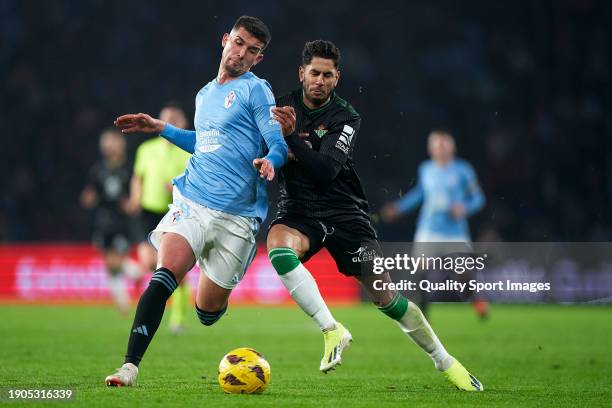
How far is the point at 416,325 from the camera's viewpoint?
6324 mm

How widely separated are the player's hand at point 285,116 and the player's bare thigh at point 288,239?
636 millimetres

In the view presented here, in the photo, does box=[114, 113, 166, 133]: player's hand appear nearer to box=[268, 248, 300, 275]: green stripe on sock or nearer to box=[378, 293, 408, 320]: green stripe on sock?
box=[268, 248, 300, 275]: green stripe on sock

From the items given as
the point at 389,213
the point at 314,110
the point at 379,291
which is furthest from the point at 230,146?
the point at 389,213

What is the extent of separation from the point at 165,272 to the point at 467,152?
13.8m

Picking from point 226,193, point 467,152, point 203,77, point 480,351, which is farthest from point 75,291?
point 226,193

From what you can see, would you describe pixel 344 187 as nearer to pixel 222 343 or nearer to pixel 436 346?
pixel 436 346

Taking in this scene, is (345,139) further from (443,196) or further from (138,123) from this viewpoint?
(443,196)

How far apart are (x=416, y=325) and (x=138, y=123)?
214cm

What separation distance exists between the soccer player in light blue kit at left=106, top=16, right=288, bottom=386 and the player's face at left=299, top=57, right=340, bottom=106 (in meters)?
0.25

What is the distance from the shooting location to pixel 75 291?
697 inches

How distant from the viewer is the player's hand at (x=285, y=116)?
5.94 meters

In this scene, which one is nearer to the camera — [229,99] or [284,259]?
[284,259]

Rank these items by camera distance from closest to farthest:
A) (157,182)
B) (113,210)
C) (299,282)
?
1. (299,282)
2. (157,182)
3. (113,210)

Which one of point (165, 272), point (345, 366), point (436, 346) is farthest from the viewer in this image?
point (345, 366)
